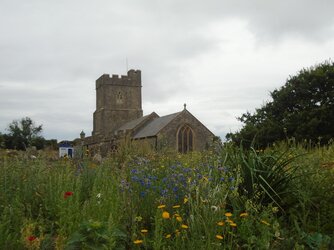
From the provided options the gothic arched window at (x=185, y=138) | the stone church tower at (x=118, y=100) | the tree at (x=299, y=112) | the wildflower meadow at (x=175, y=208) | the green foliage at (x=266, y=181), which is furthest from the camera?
the stone church tower at (x=118, y=100)

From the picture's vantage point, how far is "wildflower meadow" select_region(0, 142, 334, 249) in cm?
307

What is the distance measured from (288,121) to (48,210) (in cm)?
1866

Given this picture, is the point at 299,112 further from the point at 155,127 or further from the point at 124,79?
the point at 124,79

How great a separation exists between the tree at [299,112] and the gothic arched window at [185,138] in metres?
13.7

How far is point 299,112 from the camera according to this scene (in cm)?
2056

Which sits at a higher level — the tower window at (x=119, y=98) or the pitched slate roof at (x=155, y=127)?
the tower window at (x=119, y=98)

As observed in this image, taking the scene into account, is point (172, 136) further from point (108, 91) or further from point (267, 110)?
point (108, 91)

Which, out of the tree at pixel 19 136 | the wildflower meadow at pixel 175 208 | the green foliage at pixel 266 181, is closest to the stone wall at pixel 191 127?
the tree at pixel 19 136

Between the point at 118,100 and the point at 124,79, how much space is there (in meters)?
3.05

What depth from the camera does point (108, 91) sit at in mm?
52750

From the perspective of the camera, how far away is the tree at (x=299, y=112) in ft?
64.4

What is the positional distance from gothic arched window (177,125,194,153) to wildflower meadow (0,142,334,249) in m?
31.7

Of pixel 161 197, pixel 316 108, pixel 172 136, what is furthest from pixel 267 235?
pixel 172 136

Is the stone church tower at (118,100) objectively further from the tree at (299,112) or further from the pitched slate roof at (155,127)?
the tree at (299,112)
